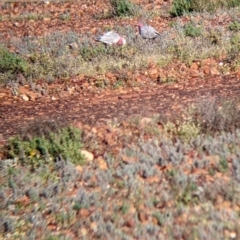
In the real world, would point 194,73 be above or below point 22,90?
below

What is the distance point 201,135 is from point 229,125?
0.32 meters

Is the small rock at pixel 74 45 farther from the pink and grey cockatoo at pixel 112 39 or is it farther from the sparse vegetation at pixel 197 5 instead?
the sparse vegetation at pixel 197 5

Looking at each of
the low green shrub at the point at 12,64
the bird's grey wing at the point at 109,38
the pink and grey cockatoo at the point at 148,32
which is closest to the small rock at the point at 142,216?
the low green shrub at the point at 12,64

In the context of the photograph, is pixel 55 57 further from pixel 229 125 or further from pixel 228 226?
pixel 228 226

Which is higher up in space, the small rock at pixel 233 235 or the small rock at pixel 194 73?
the small rock at pixel 233 235

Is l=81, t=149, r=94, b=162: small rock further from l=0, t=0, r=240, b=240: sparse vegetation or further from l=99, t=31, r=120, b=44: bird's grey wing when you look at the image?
l=99, t=31, r=120, b=44: bird's grey wing

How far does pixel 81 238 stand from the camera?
14.5 ft

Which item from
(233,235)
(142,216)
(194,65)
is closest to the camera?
(233,235)

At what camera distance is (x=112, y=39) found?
10.0 m

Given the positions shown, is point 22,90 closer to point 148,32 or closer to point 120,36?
point 120,36

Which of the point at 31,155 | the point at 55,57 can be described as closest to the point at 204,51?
the point at 55,57

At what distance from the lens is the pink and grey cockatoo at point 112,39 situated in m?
9.84

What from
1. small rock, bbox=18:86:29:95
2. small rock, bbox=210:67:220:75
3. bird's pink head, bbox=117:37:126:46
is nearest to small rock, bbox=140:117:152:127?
small rock, bbox=210:67:220:75

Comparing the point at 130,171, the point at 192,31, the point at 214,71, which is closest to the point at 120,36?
the point at 192,31
